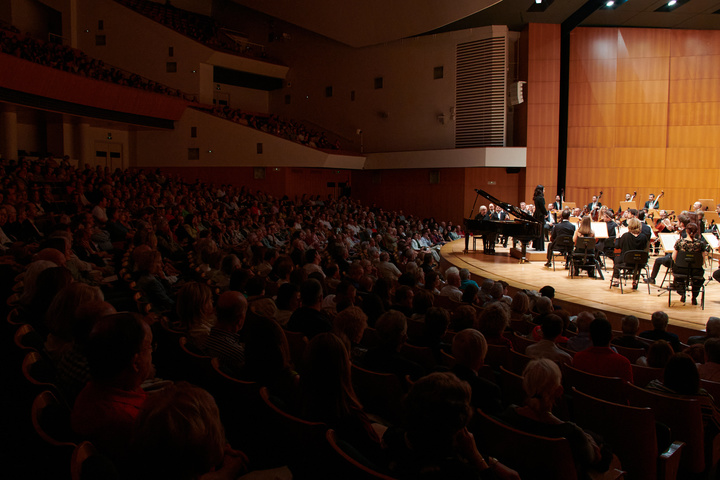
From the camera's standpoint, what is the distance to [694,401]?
2.63 meters

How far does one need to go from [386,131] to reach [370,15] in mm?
4607

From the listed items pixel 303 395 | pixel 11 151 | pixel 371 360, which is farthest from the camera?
pixel 11 151

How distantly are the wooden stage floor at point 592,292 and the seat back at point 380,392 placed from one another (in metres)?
5.14

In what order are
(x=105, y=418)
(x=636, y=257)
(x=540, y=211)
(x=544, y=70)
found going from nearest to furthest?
(x=105, y=418) < (x=636, y=257) < (x=540, y=211) < (x=544, y=70)

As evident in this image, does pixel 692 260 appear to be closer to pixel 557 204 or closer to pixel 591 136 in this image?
pixel 557 204

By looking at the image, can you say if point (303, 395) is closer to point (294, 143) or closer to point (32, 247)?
point (32, 247)

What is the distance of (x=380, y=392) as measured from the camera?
2668 millimetres

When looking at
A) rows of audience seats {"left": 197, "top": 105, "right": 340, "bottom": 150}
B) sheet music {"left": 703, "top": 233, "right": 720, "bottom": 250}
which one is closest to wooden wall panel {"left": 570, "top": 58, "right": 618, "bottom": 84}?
rows of audience seats {"left": 197, "top": 105, "right": 340, "bottom": 150}

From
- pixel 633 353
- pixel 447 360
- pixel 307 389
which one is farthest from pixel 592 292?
pixel 307 389

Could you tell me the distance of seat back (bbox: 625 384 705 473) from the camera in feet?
8.69

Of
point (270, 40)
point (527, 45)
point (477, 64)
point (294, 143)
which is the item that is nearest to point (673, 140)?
point (527, 45)

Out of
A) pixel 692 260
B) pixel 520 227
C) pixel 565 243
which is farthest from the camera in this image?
pixel 520 227

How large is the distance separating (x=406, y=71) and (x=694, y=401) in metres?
18.3

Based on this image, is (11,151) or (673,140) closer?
(11,151)
